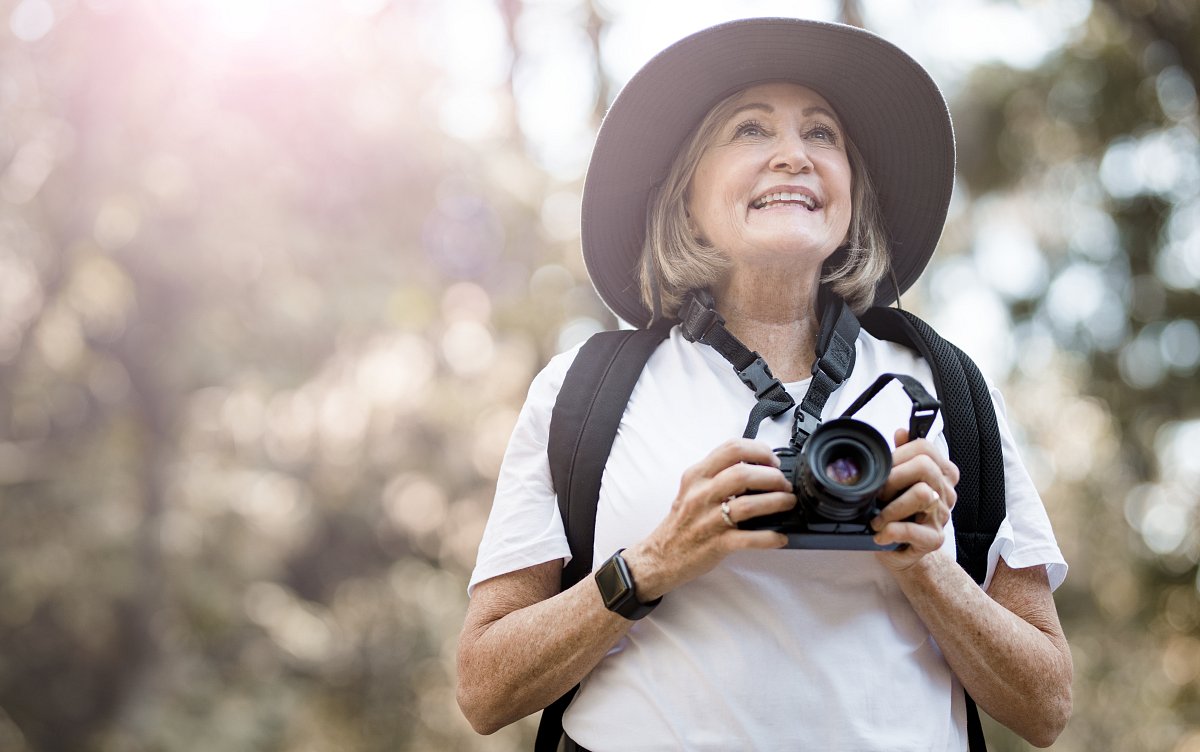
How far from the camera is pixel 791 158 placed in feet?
6.67

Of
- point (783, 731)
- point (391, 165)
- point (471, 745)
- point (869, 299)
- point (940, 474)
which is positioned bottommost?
point (471, 745)

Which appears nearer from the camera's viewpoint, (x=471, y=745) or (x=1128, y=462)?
(x=1128, y=462)

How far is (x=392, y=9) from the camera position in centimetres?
1095

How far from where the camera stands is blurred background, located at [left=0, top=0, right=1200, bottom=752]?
836cm

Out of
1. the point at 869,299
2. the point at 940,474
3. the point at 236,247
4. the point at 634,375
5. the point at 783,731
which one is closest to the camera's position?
the point at 940,474

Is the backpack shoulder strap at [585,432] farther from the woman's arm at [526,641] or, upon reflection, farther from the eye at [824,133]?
the eye at [824,133]

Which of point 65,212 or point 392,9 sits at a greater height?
point 392,9

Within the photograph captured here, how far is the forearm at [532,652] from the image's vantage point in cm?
171

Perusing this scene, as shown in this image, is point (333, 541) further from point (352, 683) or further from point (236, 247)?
point (236, 247)

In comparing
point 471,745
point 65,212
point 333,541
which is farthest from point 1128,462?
point 333,541

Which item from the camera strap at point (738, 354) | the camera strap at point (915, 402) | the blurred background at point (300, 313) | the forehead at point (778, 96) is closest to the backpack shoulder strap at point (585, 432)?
the camera strap at point (738, 354)

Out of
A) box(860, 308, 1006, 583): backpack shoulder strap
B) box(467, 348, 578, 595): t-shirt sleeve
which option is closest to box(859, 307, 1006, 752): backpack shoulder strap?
box(860, 308, 1006, 583): backpack shoulder strap

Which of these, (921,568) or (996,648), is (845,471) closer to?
(921,568)

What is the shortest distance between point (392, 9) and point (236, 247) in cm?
342
